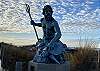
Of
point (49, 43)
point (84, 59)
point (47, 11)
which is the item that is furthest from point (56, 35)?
point (84, 59)

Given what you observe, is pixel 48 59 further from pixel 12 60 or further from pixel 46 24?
pixel 12 60

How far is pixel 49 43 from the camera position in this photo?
25.8 feet

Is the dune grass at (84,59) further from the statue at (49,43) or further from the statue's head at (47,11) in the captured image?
the statue's head at (47,11)

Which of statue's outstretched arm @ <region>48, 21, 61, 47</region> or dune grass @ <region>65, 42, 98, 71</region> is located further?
dune grass @ <region>65, 42, 98, 71</region>

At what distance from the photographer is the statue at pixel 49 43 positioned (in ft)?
25.7

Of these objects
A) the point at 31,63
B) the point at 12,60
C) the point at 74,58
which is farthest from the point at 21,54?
the point at 31,63

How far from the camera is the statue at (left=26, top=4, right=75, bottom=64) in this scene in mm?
7836

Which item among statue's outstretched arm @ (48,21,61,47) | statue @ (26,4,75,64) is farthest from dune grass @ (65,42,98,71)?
→ statue's outstretched arm @ (48,21,61,47)

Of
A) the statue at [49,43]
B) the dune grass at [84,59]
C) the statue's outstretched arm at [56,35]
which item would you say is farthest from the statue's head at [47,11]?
the dune grass at [84,59]

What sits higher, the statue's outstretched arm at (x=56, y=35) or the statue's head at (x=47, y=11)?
the statue's head at (x=47, y=11)

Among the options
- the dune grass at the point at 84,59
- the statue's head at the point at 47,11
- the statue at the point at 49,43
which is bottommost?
the dune grass at the point at 84,59

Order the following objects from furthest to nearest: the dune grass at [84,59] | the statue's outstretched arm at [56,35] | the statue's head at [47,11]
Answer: the dune grass at [84,59] → the statue's head at [47,11] → the statue's outstretched arm at [56,35]

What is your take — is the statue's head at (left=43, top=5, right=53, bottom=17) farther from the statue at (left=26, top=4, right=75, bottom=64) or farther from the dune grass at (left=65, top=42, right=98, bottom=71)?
the dune grass at (left=65, top=42, right=98, bottom=71)

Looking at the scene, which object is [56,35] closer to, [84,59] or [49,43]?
[49,43]
